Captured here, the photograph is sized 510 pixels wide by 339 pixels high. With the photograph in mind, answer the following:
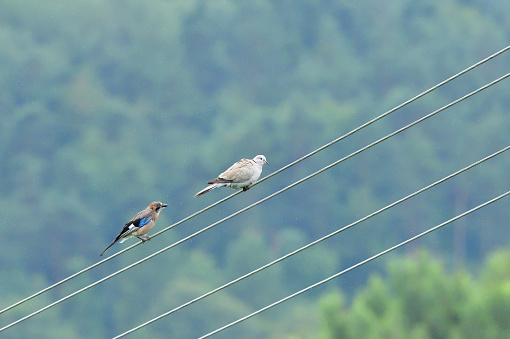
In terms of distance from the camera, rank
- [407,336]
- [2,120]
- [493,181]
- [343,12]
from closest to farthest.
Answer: [407,336] < [493,181] < [2,120] < [343,12]

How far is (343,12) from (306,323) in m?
74.3

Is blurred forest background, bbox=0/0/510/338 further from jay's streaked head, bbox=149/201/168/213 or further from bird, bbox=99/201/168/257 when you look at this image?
bird, bbox=99/201/168/257

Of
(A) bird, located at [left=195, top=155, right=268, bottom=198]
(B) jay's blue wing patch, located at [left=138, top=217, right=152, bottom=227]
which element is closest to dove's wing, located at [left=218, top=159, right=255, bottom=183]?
(A) bird, located at [left=195, top=155, right=268, bottom=198]

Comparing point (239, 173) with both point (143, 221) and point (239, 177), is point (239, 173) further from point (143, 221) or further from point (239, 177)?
point (143, 221)

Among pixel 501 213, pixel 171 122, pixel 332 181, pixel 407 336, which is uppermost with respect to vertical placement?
pixel 171 122

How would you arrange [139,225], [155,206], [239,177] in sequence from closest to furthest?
[239,177], [139,225], [155,206]

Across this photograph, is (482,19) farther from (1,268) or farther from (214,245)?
(1,268)

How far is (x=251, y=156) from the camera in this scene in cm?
12506

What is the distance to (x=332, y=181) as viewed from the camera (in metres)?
128

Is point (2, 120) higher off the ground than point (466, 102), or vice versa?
point (2, 120)

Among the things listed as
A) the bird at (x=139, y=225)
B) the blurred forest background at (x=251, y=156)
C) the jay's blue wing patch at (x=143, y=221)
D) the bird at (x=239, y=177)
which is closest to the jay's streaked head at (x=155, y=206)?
the bird at (x=139, y=225)

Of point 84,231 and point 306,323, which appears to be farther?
point 84,231

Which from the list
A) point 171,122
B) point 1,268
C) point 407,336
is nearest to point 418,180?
point 171,122

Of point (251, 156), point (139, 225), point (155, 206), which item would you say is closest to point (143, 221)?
point (139, 225)
